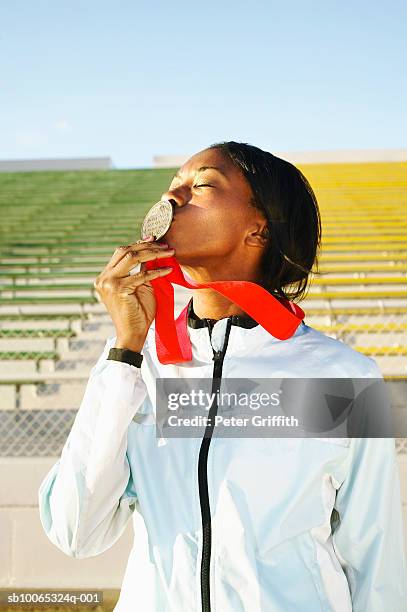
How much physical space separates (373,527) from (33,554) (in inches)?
55.0

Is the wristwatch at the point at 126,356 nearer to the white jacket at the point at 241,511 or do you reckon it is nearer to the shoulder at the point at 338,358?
the white jacket at the point at 241,511

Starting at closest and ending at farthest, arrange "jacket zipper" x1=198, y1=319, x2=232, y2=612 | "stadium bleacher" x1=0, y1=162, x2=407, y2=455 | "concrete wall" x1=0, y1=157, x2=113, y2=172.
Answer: "jacket zipper" x1=198, y1=319, x2=232, y2=612 → "stadium bleacher" x1=0, y1=162, x2=407, y2=455 → "concrete wall" x1=0, y1=157, x2=113, y2=172

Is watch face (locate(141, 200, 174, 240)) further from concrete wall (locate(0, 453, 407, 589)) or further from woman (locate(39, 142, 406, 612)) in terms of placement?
concrete wall (locate(0, 453, 407, 589))

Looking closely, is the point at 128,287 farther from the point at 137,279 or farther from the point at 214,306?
the point at 214,306

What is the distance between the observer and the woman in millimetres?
625

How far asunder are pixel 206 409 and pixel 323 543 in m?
0.18

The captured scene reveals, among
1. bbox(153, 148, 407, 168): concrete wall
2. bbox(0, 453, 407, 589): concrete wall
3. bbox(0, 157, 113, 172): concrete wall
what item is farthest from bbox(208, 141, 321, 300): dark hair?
bbox(0, 157, 113, 172): concrete wall

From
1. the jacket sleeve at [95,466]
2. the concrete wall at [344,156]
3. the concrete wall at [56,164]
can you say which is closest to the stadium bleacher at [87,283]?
the jacket sleeve at [95,466]

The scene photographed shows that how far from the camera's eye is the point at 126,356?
0.66m

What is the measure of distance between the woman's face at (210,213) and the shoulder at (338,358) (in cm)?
14

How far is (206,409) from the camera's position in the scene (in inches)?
27.5

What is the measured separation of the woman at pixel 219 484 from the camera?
2.05 feet

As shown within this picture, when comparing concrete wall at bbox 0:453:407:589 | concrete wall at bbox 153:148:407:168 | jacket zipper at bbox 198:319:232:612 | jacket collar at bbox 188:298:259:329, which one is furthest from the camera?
concrete wall at bbox 153:148:407:168

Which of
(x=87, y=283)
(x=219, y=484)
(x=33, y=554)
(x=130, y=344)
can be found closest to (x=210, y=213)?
(x=130, y=344)
